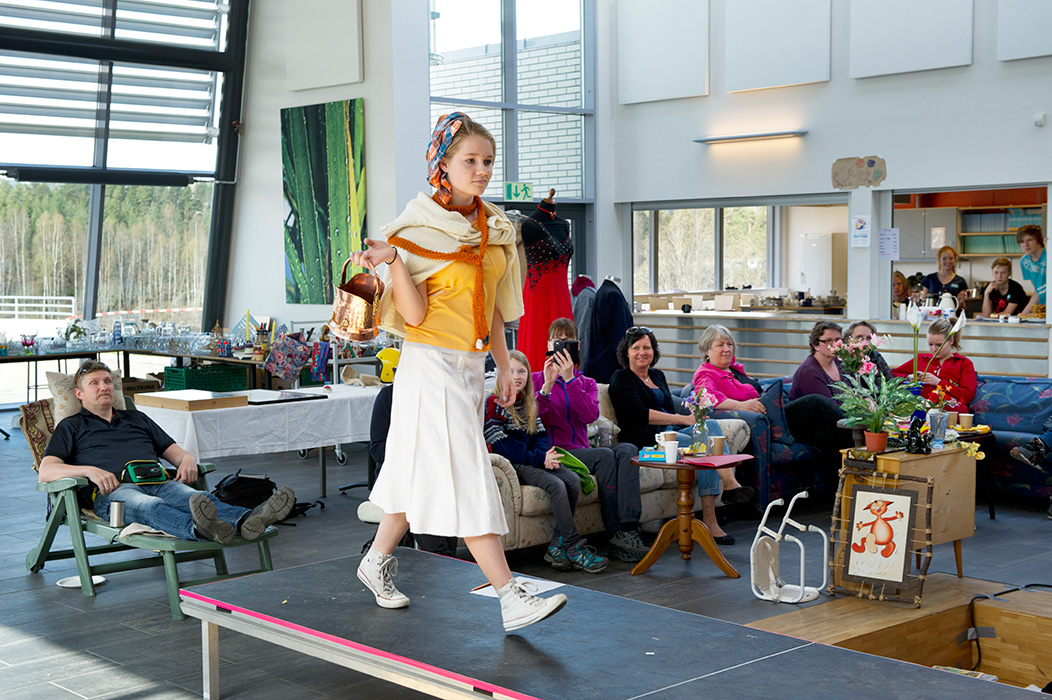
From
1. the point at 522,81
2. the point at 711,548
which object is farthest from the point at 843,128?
the point at 711,548

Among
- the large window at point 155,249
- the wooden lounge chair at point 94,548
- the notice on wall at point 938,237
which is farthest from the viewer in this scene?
the large window at point 155,249

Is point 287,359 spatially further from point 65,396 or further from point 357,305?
point 357,305

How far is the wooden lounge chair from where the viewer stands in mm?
5180

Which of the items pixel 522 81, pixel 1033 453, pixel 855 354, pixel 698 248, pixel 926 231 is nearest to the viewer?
pixel 855 354

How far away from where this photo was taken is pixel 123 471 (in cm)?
575

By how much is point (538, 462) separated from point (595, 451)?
1.31ft

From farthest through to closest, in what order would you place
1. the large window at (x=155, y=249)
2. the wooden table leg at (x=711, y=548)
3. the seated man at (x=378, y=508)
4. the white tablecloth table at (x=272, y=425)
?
1. the large window at (x=155, y=249)
2. the white tablecloth table at (x=272, y=425)
3. the wooden table leg at (x=711, y=548)
4. the seated man at (x=378, y=508)

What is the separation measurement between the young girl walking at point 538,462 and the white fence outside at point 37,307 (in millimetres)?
8104

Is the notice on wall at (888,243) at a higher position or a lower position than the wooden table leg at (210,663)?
higher

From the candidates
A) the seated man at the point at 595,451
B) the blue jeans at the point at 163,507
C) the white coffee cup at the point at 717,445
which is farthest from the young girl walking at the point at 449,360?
the white coffee cup at the point at 717,445

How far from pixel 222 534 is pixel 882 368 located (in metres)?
4.66

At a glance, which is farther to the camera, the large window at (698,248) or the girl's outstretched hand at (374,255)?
the large window at (698,248)

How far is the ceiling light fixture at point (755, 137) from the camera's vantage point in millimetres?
10875

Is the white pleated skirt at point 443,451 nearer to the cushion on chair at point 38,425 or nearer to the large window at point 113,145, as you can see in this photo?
the cushion on chair at point 38,425
